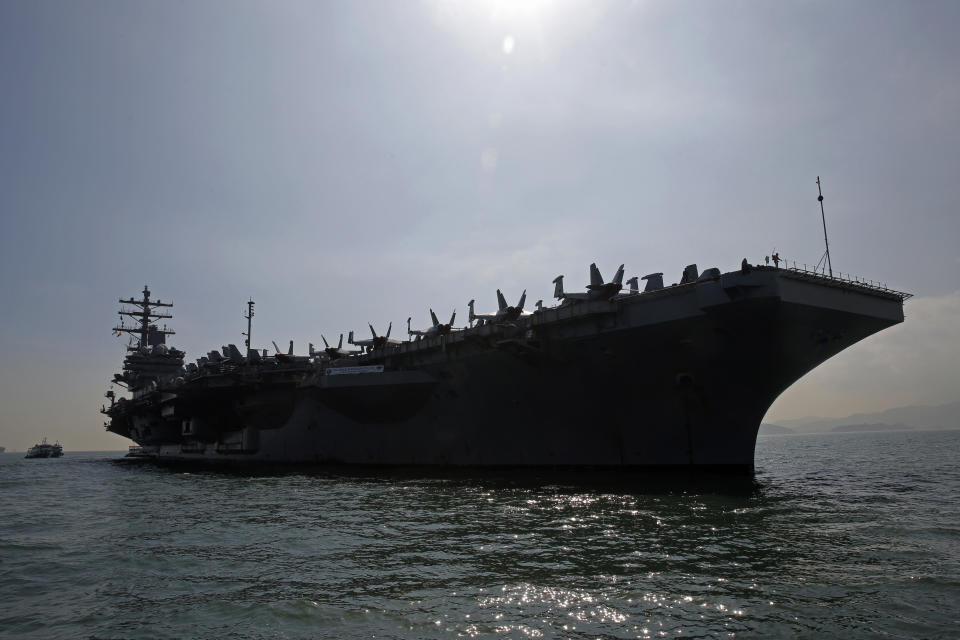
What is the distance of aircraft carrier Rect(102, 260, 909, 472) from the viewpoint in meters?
15.8

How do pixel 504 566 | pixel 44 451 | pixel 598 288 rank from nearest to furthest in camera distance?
1. pixel 504 566
2. pixel 598 288
3. pixel 44 451

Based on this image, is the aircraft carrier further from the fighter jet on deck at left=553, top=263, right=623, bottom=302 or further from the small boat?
the small boat

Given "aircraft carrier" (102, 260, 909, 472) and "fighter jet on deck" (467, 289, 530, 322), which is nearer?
"aircraft carrier" (102, 260, 909, 472)

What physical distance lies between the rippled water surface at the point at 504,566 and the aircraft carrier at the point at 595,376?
2.74m

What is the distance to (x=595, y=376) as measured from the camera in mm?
18406

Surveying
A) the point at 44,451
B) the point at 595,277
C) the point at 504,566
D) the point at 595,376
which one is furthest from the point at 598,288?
the point at 44,451

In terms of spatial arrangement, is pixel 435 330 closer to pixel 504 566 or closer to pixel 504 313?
pixel 504 313

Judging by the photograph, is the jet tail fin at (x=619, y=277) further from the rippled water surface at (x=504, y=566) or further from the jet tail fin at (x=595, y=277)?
the rippled water surface at (x=504, y=566)

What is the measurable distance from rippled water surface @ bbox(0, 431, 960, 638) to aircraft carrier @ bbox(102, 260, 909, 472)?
2.74 meters

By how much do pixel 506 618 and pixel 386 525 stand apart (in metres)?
5.85

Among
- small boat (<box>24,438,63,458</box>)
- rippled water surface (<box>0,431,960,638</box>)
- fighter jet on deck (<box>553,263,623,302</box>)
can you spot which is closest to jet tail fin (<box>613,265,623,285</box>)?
fighter jet on deck (<box>553,263,623,302</box>)

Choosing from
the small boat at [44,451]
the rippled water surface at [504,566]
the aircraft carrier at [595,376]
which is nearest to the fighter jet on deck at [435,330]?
the aircraft carrier at [595,376]

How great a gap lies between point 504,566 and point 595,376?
10.9 metres

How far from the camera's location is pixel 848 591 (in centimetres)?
684
